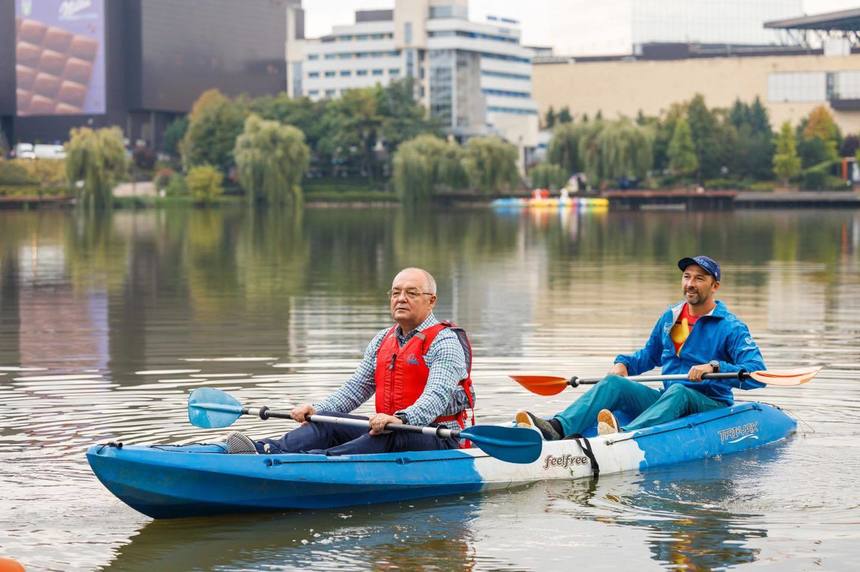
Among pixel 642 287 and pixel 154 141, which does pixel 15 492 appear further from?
pixel 154 141

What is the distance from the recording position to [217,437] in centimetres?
1373

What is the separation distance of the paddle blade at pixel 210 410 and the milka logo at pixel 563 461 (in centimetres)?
243

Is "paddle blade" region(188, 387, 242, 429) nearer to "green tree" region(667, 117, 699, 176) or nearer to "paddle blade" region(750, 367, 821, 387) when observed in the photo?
"paddle blade" region(750, 367, 821, 387)

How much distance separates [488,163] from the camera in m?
110

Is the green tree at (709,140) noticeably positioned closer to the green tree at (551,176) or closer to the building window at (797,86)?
the green tree at (551,176)

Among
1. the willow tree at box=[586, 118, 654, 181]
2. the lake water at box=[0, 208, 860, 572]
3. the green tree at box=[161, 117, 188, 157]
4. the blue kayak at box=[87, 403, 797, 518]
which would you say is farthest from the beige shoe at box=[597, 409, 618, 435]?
the green tree at box=[161, 117, 188, 157]

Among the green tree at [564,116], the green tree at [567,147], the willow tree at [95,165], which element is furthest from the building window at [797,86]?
the willow tree at [95,165]

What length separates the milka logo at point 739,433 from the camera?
1312 cm

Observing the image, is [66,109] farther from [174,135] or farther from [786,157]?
[786,157]

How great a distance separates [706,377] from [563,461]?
165cm

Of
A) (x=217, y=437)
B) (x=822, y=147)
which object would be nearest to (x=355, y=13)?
(x=822, y=147)

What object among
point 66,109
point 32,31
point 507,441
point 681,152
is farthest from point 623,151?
point 507,441

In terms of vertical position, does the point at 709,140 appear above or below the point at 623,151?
above

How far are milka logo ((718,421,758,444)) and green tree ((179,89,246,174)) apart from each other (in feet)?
390
